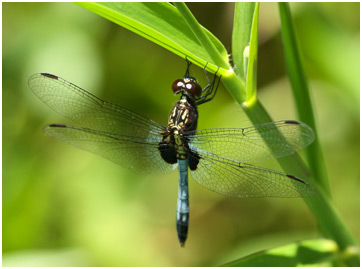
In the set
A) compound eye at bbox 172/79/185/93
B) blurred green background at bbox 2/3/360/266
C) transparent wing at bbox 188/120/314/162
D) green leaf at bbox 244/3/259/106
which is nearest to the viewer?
green leaf at bbox 244/3/259/106

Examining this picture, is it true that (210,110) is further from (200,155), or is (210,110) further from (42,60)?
(42,60)

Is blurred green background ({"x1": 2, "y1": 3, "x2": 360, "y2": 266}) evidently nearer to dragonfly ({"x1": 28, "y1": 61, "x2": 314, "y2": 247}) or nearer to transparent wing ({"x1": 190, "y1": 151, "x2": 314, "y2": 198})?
dragonfly ({"x1": 28, "y1": 61, "x2": 314, "y2": 247})

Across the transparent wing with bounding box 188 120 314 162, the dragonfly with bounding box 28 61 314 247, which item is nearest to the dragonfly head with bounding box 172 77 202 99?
the dragonfly with bounding box 28 61 314 247

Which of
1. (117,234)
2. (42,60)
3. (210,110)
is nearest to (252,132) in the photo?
(210,110)

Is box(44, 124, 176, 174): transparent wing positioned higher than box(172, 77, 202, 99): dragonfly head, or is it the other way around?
box(172, 77, 202, 99): dragonfly head

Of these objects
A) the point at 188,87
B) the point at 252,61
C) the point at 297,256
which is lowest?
the point at 297,256

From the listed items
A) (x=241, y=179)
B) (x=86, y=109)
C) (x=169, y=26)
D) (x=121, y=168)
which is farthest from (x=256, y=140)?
(x=121, y=168)

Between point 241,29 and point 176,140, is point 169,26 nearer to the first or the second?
point 241,29
